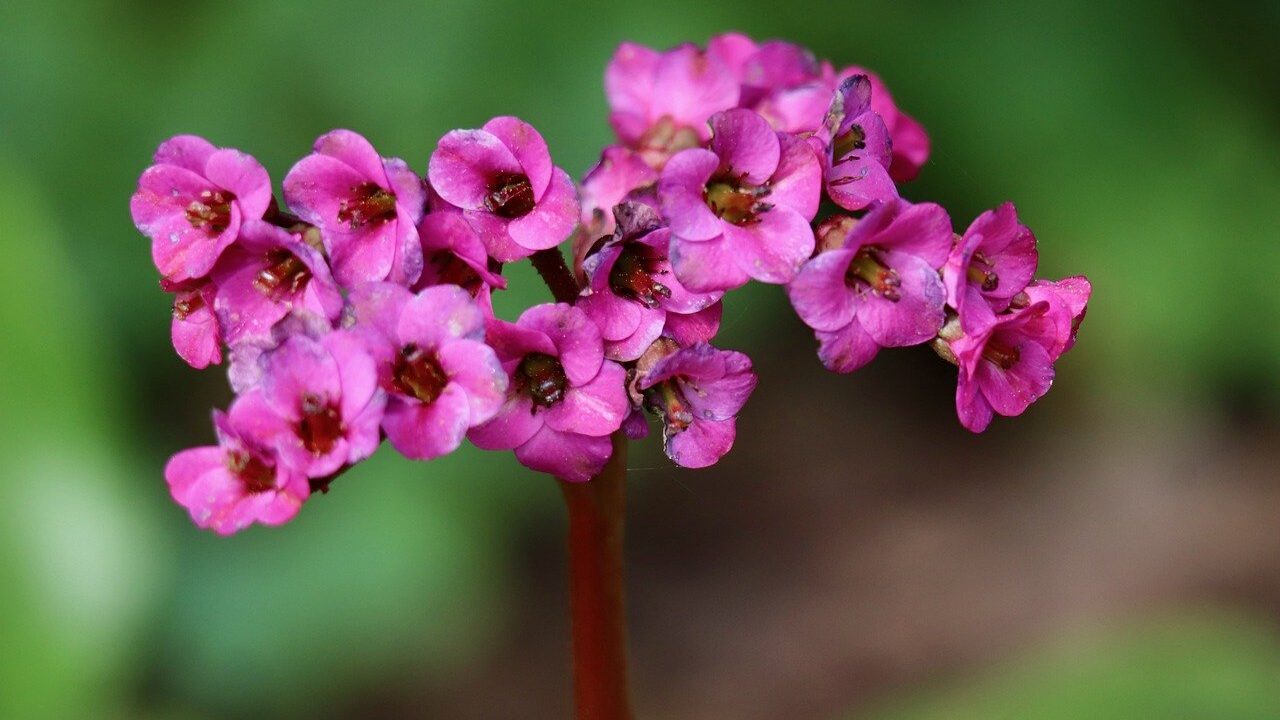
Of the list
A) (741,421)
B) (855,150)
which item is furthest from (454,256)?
(741,421)

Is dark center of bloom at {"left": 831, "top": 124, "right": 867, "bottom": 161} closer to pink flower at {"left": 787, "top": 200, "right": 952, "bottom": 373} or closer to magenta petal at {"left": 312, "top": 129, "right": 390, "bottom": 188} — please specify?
pink flower at {"left": 787, "top": 200, "right": 952, "bottom": 373}

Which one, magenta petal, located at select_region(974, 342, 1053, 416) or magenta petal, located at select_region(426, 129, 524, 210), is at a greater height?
magenta petal, located at select_region(426, 129, 524, 210)

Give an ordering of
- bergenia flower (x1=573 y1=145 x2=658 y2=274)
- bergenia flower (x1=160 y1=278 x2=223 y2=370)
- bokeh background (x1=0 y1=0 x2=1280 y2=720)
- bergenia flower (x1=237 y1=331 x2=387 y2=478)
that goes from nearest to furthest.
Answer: bergenia flower (x1=237 y1=331 x2=387 y2=478) < bergenia flower (x1=160 y1=278 x2=223 y2=370) < bergenia flower (x1=573 y1=145 x2=658 y2=274) < bokeh background (x1=0 y1=0 x2=1280 y2=720)

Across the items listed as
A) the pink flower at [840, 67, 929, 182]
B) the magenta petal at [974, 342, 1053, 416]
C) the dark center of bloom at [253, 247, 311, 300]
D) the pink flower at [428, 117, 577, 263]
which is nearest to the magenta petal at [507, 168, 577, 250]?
the pink flower at [428, 117, 577, 263]

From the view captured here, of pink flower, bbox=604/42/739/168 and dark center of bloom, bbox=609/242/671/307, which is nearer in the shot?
dark center of bloom, bbox=609/242/671/307

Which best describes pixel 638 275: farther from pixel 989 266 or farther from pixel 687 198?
pixel 989 266

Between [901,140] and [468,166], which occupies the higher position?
[901,140]
